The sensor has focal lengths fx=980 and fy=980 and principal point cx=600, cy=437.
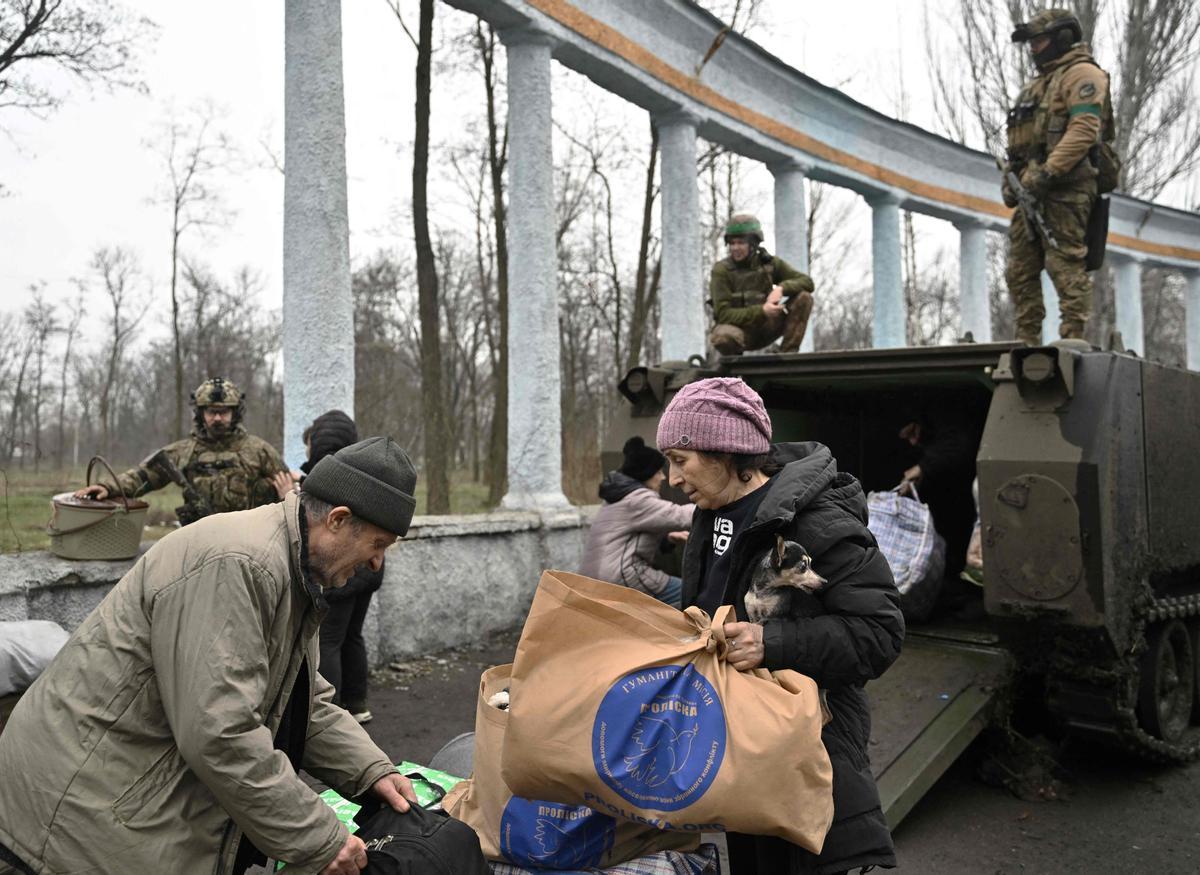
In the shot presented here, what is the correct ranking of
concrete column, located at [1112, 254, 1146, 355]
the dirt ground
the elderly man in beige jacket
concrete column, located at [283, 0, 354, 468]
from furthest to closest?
concrete column, located at [1112, 254, 1146, 355]
concrete column, located at [283, 0, 354, 468]
the dirt ground
the elderly man in beige jacket

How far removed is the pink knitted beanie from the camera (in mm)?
2318

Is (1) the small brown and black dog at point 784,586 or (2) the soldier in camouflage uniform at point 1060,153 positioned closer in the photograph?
(1) the small brown and black dog at point 784,586

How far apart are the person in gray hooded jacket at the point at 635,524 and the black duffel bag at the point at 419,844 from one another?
2948 mm

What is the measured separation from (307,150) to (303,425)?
1.80 m

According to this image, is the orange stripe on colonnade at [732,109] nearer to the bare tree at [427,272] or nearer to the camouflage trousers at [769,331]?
the bare tree at [427,272]

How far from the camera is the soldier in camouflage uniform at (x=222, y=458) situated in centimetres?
524

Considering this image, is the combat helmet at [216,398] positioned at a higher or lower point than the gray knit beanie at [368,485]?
higher

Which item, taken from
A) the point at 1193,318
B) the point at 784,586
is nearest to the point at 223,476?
the point at 784,586

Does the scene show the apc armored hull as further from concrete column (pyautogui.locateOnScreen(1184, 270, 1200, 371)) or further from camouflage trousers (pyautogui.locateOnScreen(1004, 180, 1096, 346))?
concrete column (pyautogui.locateOnScreen(1184, 270, 1200, 371))

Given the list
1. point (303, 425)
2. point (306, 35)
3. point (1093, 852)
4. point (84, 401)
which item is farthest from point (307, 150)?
point (84, 401)

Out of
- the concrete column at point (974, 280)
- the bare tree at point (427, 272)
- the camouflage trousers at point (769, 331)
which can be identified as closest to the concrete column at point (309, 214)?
the camouflage trousers at point (769, 331)

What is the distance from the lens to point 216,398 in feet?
17.3

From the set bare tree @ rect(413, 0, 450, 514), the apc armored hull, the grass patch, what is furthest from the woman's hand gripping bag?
bare tree @ rect(413, 0, 450, 514)

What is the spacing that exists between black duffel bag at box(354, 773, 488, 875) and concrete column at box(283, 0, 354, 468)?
14.7ft
